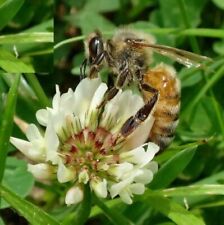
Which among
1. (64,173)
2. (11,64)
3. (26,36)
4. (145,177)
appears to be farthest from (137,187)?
(26,36)

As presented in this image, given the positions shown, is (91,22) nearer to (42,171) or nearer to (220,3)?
(220,3)

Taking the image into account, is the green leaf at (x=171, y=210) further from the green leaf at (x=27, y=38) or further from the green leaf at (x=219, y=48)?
the green leaf at (x=219, y=48)

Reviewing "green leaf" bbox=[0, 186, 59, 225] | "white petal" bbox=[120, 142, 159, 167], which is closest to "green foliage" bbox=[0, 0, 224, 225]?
"green leaf" bbox=[0, 186, 59, 225]

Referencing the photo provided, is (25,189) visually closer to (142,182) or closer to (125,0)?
(142,182)

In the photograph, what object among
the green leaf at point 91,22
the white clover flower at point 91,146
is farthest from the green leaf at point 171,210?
the green leaf at point 91,22

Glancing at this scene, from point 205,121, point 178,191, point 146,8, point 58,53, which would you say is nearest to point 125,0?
point 146,8

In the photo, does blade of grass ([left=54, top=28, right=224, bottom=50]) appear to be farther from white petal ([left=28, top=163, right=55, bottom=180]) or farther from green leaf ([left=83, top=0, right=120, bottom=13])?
white petal ([left=28, top=163, right=55, bottom=180])
